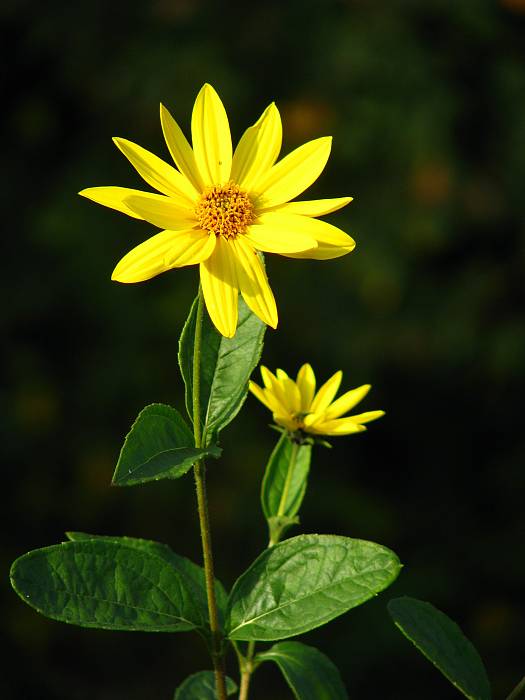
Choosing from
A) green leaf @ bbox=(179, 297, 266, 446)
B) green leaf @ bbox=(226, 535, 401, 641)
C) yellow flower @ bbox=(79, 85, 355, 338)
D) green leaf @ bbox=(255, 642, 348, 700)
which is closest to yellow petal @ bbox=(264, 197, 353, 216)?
yellow flower @ bbox=(79, 85, 355, 338)

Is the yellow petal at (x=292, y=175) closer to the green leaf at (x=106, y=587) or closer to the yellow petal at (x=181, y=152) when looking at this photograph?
the yellow petal at (x=181, y=152)

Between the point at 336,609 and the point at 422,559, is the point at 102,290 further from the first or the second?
the point at 336,609

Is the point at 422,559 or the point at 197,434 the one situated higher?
the point at 197,434

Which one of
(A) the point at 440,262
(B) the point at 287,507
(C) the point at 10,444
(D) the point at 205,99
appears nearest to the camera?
(D) the point at 205,99

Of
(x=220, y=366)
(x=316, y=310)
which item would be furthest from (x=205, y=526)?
(x=316, y=310)

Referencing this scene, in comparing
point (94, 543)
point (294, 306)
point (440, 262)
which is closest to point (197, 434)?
point (94, 543)
